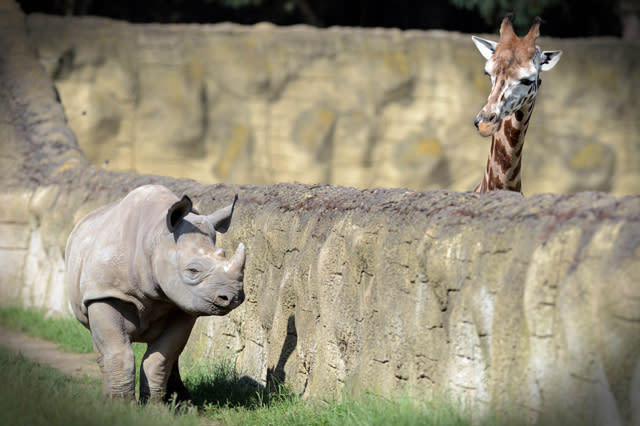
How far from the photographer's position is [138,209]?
6.39 metres

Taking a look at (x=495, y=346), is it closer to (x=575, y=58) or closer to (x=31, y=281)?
(x=31, y=281)

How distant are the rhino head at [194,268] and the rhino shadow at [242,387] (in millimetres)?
1123

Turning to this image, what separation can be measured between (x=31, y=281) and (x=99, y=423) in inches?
277

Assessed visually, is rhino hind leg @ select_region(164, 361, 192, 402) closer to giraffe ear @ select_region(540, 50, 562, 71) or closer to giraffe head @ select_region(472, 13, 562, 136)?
giraffe head @ select_region(472, 13, 562, 136)

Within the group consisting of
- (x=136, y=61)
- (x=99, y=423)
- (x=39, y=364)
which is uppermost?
(x=136, y=61)

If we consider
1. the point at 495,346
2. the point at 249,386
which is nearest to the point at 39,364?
the point at 249,386

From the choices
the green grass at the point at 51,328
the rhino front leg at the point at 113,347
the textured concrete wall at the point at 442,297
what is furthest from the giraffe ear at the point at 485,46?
the green grass at the point at 51,328

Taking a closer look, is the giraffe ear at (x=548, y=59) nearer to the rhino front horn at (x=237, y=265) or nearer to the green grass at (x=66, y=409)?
the rhino front horn at (x=237, y=265)

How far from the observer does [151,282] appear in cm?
599

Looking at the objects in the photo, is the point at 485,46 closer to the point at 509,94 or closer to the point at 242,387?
the point at 509,94

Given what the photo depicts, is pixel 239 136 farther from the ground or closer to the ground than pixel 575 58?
closer to the ground

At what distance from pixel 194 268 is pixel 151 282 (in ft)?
1.37

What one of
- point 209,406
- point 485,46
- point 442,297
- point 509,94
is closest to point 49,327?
point 209,406

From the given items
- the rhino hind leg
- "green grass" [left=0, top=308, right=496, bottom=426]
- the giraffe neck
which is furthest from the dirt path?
the giraffe neck
